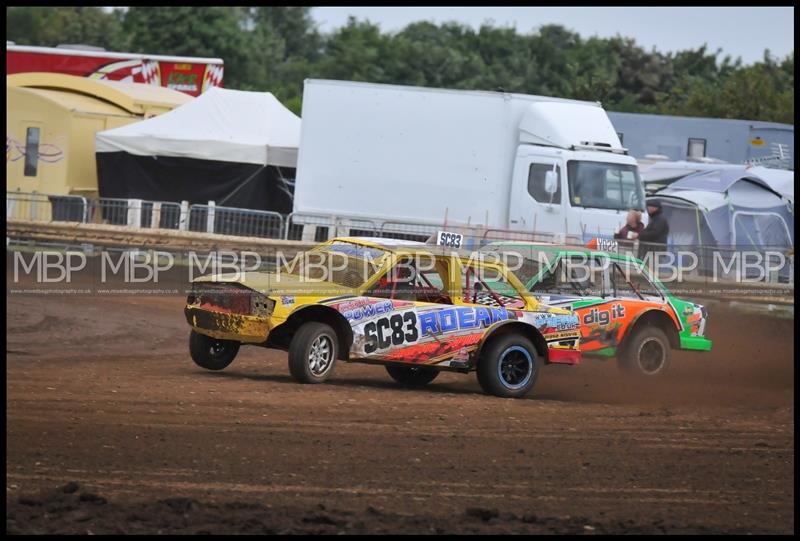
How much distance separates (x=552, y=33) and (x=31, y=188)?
44.8 metres

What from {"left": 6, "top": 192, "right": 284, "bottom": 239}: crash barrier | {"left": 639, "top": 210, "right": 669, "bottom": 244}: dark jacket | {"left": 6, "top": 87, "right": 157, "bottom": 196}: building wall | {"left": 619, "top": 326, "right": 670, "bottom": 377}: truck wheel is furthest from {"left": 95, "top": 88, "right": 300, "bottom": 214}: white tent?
{"left": 619, "top": 326, "right": 670, "bottom": 377}: truck wheel

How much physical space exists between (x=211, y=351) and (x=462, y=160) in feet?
37.4

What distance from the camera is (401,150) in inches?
947

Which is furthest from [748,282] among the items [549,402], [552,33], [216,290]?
[552,33]

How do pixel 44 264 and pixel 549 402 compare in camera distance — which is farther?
pixel 44 264

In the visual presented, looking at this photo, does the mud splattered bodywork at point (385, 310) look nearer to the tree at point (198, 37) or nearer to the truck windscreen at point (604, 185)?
the truck windscreen at point (604, 185)

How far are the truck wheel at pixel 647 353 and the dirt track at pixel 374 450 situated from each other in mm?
289

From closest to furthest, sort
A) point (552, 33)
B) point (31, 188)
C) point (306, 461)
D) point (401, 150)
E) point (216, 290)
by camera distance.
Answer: point (306, 461)
point (216, 290)
point (401, 150)
point (31, 188)
point (552, 33)

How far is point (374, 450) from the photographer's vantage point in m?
9.26

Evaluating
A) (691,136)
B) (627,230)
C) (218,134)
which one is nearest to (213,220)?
(218,134)

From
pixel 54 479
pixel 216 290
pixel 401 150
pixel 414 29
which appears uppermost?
pixel 414 29

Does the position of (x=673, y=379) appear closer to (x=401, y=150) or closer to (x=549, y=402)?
(x=549, y=402)

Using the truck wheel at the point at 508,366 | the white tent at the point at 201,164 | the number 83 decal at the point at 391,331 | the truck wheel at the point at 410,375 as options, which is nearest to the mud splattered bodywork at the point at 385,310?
the number 83 decal at the point at 391,331

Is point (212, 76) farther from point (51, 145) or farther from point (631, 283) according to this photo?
point (631, 283)
